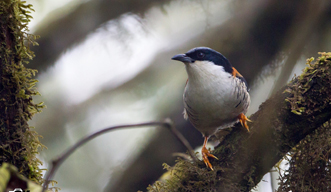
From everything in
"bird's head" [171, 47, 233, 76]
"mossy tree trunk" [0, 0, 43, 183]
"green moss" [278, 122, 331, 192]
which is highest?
"mossy tree trunk" [0, 0, 43, 183]

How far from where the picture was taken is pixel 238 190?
82.7 inches

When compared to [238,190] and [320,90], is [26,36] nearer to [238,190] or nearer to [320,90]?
[238,190]

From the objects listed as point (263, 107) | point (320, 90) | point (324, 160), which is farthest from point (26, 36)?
point (324, 160)

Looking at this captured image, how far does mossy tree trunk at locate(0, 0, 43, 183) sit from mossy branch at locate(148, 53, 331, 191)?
98 cm

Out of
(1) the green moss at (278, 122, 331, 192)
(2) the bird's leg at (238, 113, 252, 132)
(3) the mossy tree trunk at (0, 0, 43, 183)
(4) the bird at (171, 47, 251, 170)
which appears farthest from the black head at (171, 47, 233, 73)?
(3) the mossy tree trunk at (0, 0, 43, 183)

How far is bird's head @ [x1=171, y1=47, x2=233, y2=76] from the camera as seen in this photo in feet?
9.02

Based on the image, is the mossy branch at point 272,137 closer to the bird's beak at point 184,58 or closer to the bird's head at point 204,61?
the bird's head at point 204,61

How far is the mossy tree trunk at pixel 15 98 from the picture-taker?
1631 millimetres

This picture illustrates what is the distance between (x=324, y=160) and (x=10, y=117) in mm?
2059

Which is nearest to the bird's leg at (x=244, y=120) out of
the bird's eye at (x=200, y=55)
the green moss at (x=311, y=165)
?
the green moss at (x=311, y=165)

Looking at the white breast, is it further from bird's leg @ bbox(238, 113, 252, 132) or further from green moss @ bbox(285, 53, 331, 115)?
green moss @ bbox(285, 53, 331, 115)

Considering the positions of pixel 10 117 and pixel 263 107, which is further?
pixel 263 107

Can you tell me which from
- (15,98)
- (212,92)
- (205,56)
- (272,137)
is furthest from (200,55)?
(15,98)

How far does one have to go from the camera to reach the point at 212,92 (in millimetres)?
2627
